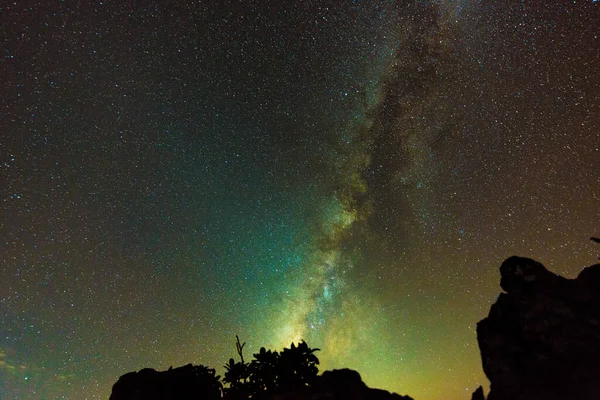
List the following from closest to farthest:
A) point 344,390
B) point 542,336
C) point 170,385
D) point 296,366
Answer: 1. point 542,336
2. point 344,390
3. point 296,366
4. point 170,385

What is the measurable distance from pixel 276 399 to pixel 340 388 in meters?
4.43

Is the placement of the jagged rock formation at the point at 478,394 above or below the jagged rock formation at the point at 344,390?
below

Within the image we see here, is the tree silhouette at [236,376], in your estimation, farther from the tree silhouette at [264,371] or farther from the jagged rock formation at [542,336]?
the jagged rock formation at [542,336]

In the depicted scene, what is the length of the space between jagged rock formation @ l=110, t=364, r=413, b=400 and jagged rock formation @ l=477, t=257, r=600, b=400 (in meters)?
7.80

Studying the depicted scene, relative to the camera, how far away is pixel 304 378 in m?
28.2

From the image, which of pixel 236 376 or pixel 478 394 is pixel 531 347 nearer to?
pixel 478 394

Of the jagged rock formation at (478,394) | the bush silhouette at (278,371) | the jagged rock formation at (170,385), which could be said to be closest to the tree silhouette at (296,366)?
the bush silhouette at (278,371)

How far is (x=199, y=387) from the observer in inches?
1232

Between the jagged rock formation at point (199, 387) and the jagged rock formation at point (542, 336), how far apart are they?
780 cm

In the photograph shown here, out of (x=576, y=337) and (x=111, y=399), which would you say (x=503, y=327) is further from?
(x=111, y=399)

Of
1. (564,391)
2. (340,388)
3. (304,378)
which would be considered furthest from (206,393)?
(564,391)

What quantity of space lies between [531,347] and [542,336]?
3.46 feet

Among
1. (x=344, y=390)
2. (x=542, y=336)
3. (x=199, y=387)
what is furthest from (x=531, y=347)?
(x=199, y=387)

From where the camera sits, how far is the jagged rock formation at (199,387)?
75.2ft
